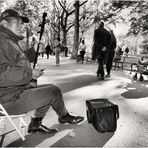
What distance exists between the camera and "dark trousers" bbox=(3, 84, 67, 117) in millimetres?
3562

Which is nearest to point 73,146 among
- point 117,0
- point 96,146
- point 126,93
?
point 96,146

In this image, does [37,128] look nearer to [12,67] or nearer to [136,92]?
[12,67]

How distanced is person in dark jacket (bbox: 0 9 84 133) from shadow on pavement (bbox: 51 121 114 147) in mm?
638

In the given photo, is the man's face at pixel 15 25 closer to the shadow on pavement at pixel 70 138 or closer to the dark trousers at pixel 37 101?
the dark trousers at pixel 37 101

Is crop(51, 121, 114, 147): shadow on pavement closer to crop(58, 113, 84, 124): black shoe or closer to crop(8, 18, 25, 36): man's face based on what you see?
crop(58, 113, 84, 124): black shoe

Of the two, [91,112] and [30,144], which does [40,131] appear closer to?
[30,144]

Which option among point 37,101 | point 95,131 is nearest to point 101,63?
point 95,131

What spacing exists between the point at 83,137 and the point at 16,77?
158 centimetres

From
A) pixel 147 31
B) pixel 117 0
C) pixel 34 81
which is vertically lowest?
pixel 34 81

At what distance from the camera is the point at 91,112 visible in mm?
4516

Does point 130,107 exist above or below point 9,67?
below

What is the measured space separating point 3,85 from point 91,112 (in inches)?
67.9

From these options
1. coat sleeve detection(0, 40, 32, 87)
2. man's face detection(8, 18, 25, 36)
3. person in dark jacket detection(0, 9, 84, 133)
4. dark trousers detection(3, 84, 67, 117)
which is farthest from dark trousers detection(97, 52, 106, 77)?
coat sleeve detection(0, 40, 32, 87)

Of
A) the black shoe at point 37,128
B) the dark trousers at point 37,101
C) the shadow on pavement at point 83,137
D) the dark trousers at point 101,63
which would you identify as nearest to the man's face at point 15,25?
the dark trousers at point 37,101
